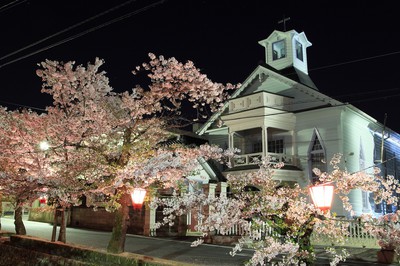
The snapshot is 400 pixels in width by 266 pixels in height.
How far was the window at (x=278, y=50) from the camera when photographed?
93.4 ft

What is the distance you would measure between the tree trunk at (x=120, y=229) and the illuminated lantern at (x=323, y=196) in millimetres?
7147

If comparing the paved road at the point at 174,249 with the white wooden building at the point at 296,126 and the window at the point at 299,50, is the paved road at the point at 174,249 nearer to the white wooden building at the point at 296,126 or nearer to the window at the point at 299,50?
the white wooden building at the point at 296,126

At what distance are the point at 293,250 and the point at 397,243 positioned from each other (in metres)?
6.89

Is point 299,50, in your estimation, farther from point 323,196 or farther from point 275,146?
point 323,196

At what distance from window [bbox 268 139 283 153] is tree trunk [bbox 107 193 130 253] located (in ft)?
48.2

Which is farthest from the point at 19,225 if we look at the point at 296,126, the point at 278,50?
the point at 278,50

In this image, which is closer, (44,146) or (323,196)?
(323,196)

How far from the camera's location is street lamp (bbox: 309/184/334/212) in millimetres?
8023

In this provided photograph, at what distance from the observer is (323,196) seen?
8.15m

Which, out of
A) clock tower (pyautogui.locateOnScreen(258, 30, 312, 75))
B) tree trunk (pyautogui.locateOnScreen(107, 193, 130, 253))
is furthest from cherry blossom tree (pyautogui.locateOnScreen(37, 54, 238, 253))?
clock tower (pyautogui.locateOnScreen(258, 30, 312, 75))

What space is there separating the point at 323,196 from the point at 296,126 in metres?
17.2

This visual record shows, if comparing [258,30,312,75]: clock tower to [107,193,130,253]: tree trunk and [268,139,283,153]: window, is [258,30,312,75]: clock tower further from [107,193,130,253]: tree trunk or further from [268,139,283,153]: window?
[107,193,130,253]: tree trunk

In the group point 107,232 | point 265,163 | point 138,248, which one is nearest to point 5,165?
point 138,248

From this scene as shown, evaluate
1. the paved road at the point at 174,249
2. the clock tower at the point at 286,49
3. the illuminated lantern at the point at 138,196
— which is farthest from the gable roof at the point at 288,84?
the illuminated lantern at the point at 138,196
